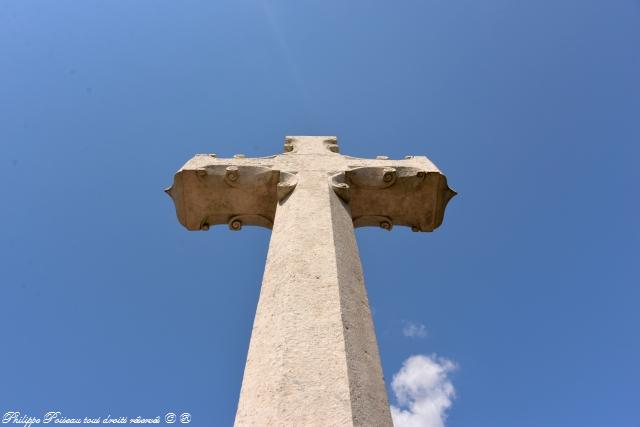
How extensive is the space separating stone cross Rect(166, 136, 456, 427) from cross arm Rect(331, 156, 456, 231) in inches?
0.6

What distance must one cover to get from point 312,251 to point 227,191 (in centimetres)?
219

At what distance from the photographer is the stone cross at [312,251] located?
320 cm

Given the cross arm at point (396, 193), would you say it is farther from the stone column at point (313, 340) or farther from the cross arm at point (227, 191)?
the stone column at point (313, 340)

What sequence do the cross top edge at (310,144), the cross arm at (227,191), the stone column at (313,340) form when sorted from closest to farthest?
the stone column at (313,340) → the cross arm at (227,191) → the cross top edge at (310,144)

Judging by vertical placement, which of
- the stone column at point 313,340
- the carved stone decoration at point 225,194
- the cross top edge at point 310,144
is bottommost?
the stone column at point 313,340

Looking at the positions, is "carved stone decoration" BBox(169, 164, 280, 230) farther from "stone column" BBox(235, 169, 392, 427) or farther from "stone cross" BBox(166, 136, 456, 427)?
"stone column" BBox(235, 169, 392, 427)

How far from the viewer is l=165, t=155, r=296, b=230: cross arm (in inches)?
245

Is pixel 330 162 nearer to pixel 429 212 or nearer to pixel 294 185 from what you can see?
pixel 294 185

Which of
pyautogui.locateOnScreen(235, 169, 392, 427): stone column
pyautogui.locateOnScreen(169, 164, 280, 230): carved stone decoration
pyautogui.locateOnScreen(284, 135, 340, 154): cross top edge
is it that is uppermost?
pyautogui.locateOnScreen(284, 135, 340, 154): cross top edge

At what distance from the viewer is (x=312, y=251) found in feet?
15.1

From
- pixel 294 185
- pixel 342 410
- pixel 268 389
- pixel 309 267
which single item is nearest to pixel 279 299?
pixel 309 267

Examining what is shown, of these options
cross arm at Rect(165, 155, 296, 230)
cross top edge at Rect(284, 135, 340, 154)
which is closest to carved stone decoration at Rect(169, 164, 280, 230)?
cross arm at Rect(165, 155, 296, 230)

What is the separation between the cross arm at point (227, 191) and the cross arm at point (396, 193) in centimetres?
103

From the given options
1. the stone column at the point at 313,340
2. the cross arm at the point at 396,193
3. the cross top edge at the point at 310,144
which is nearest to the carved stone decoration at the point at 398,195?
the cross arm at the point at 396,193
